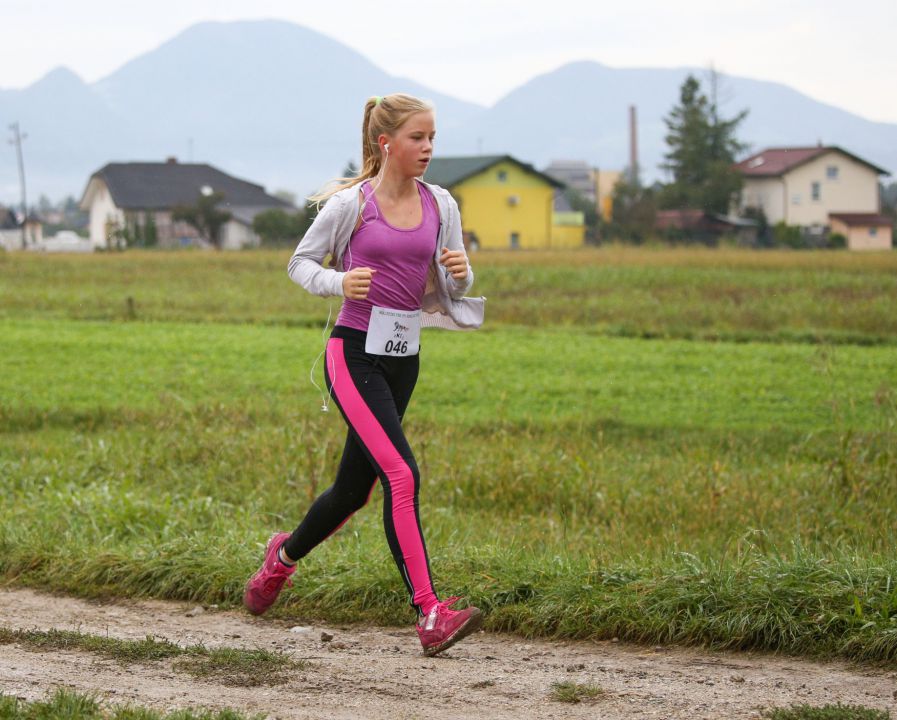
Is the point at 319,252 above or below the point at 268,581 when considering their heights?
above

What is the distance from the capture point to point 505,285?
32.2 metres

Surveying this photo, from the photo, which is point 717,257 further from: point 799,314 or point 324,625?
point 324,625

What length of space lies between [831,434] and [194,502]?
23.1ft

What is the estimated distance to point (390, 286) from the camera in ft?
17.5

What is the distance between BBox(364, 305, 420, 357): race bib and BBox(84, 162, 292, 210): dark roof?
5293 centimetres

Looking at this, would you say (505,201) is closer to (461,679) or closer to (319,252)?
(319,252)

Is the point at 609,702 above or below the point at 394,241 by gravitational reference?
below

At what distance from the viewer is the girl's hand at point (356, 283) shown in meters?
5.07

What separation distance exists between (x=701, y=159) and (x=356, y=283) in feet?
157

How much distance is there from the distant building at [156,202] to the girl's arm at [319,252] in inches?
1665

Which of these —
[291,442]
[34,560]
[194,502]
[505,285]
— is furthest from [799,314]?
[34,560]

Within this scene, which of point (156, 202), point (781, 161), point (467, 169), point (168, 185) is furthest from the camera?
point (168, 185)

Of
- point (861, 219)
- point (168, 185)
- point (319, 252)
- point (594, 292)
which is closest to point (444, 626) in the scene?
point (319, 252)

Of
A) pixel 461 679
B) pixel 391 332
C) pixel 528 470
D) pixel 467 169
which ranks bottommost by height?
pixel 461 679
